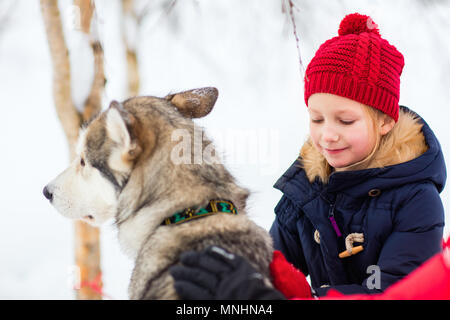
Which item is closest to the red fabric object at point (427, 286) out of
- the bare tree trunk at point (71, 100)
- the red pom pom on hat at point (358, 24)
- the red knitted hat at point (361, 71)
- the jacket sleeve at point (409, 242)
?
the jacket sleeve at point (409, 242)

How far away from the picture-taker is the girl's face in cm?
176

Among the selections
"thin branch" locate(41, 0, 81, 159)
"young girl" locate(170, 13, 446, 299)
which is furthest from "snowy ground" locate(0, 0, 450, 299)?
"young girl" locate(170, 13, 446, 299)

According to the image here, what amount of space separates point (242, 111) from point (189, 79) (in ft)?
1.89

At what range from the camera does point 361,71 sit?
1.75m

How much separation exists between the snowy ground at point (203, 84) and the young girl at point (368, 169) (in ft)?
1.46

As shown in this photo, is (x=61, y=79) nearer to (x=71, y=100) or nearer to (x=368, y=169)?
(x=71, y=100)

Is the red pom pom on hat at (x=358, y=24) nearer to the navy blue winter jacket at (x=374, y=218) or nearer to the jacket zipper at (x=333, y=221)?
the navy blue winter jacket at (x=374, y=218)

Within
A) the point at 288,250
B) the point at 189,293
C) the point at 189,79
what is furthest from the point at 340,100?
the point at 189,79

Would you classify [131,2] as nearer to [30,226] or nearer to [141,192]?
[141,192]

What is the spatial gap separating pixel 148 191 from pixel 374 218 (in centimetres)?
96

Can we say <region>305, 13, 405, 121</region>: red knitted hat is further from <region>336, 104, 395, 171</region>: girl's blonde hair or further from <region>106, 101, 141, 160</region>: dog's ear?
<region>106, 101, 141, 160</region>: dog's ear

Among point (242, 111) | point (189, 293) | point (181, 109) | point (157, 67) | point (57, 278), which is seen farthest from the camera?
point (242, 111)

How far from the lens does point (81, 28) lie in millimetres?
2195

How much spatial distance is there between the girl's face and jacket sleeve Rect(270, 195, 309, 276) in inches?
19.4
